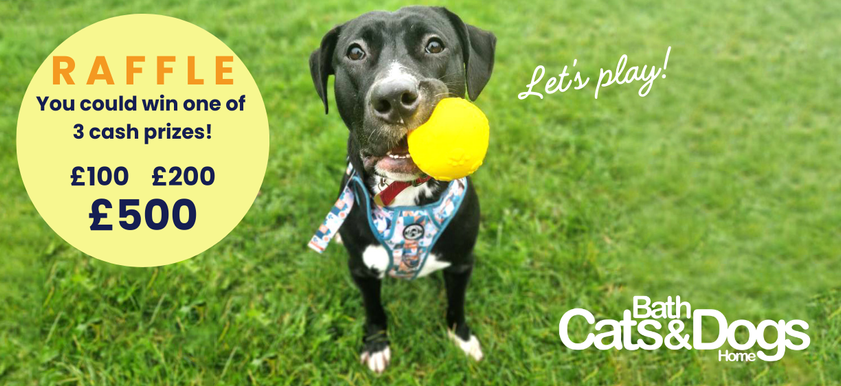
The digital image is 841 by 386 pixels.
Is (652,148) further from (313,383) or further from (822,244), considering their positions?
(313,383)

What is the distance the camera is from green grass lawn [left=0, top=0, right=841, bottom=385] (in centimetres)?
324

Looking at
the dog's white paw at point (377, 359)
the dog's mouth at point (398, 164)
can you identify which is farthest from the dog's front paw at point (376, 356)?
the dog's mouth at point (398, 164)

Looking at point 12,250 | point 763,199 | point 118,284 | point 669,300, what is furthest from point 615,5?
point 12,250

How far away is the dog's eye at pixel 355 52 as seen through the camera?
2.46m

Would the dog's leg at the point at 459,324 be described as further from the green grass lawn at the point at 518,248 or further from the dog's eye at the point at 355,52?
the dog's eye at the point at 355,52

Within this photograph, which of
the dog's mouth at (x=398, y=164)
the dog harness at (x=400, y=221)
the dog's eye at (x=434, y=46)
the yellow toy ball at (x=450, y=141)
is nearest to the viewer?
the yellow toy ball at (x=450, y=141)

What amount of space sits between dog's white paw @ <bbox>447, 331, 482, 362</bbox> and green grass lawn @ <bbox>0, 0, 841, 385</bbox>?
66 mm

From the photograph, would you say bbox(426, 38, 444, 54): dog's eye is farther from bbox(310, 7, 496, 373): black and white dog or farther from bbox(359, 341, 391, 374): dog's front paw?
bbox(359, 341, 391, 374): dog's front paw

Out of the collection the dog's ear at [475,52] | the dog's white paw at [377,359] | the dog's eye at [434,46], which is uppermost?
the dog's ear at [475,52]

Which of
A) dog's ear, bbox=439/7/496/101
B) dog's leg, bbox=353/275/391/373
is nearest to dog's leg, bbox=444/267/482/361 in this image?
dog's leg, bbox=353/275/391/373

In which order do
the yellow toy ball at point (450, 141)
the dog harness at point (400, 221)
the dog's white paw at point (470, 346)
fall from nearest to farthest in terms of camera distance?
1. the yellow toy ball at point (450, 141)
2. the dog harness at point (400, 221)
3. the dog's white paw at point (470, 346)

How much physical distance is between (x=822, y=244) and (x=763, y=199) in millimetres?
528

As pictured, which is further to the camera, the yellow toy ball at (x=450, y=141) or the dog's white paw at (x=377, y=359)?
the dog's white paw at (x=377, y=359)

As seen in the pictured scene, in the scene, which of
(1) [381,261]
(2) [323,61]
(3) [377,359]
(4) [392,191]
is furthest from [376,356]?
(2) [323,61]
